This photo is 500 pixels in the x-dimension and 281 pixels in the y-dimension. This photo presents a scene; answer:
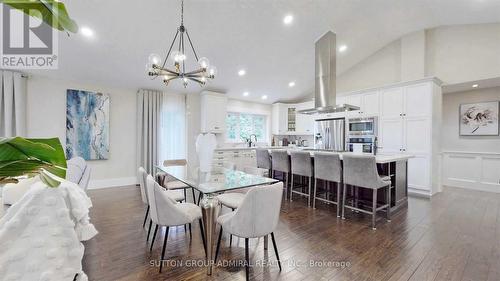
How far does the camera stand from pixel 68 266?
48.7 inches

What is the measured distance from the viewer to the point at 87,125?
4.54 m

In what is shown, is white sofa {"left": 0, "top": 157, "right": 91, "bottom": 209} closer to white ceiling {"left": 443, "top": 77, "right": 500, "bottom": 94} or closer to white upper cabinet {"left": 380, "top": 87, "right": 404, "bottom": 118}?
white upper cabinet {"left": 380, "top": 87, "right": 404, "bottom": 118}

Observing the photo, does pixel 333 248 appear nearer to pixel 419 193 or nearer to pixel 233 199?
pixel 233 199

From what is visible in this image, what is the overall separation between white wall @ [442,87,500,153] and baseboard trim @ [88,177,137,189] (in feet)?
25.8

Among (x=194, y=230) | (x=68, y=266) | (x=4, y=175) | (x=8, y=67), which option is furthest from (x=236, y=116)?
(x=4, y=175)

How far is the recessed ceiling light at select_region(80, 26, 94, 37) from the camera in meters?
3.15

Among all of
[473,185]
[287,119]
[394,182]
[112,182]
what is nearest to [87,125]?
[112,182]

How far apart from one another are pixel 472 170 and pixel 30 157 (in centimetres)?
698

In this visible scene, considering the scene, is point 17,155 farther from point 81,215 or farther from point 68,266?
point 81,215

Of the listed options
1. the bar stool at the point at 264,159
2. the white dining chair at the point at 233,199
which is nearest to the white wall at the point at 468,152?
the bar stool at the point at 264,159

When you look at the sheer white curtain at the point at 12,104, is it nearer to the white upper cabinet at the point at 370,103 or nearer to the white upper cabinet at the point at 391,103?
the white upper cabinet at the point at 370,103

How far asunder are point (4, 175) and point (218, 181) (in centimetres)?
170

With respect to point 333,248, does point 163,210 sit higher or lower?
higher

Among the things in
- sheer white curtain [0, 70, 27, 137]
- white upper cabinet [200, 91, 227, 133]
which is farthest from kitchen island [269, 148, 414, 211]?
sheer white curtain [0, 70, 27, 137]
